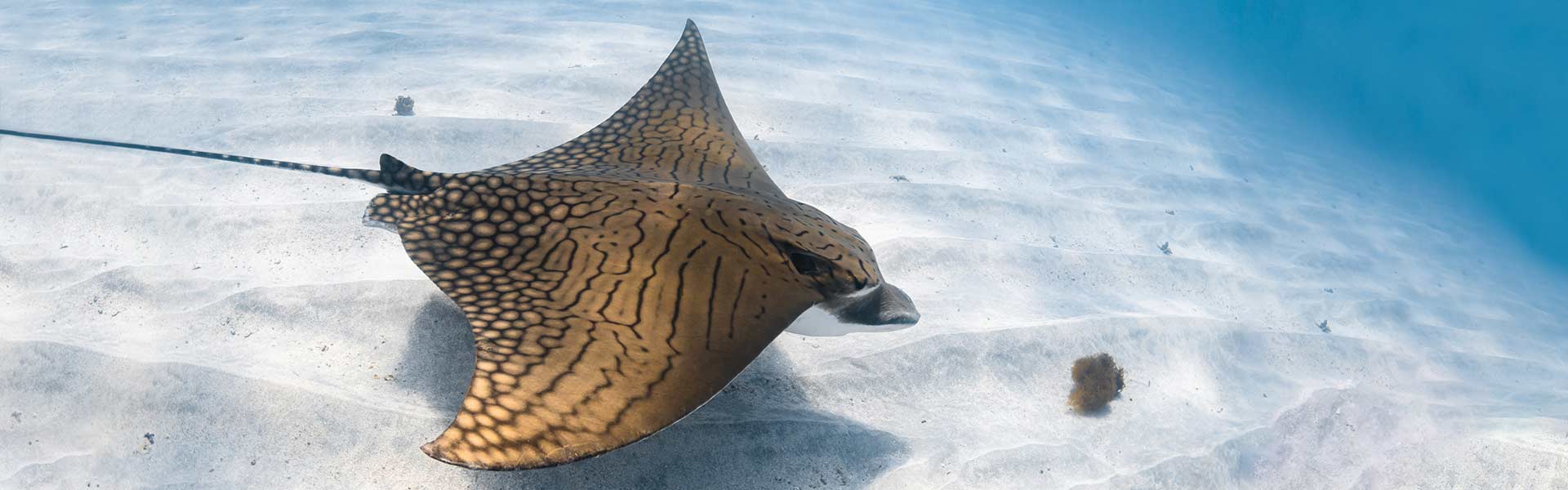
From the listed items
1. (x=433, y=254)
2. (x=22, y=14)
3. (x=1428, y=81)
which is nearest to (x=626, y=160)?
(x=433, y=254)

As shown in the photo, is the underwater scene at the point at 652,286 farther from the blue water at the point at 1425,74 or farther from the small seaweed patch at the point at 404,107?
the blue water at the point at 1425,74

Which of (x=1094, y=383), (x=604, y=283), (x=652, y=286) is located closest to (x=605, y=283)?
(x=604, y=283)

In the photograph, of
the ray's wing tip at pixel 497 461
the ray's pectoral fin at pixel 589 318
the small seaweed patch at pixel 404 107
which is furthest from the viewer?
the small seaweed patch at pixel 404 107

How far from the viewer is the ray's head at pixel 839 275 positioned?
2.87 m

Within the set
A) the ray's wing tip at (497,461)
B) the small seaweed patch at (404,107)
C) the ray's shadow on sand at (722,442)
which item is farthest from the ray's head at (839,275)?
the small seaweed patch at (404,107)

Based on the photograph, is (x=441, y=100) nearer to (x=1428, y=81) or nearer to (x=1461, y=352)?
(x=1461, y=352)

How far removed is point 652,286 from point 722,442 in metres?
1.04

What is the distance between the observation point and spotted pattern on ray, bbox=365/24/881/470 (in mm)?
2029

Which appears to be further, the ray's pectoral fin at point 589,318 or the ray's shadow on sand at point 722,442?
the ray's shadow on sand at point 722,442

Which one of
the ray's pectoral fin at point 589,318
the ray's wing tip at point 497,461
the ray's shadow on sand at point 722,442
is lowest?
the ray's shadow on sand at point 722,442

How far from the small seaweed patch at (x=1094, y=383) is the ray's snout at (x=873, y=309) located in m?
1.94

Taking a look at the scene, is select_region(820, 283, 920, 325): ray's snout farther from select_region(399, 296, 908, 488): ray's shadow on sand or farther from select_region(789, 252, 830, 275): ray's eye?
select_region(399, 296, 908, 488): ray's shadow on sand

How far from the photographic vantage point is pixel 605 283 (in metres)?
2.66

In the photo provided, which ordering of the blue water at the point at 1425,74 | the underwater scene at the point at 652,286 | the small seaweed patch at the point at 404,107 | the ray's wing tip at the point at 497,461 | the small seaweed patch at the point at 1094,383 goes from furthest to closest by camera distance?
the blue water at the point at 1425,74, the small seaweed patch at the point at 404,107, the small seaweed patch at the point at 1094,383, the underwater scene at the point at 652,286, the ray's wing tip at the point at 497,461
